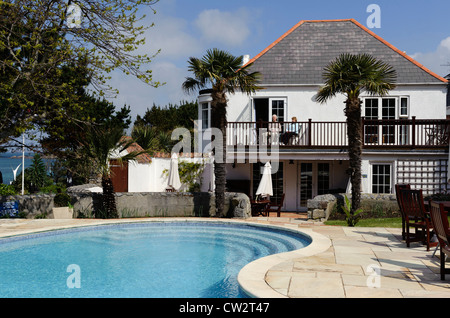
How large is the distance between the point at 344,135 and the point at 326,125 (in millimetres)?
1461

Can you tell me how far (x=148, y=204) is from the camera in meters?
15.5

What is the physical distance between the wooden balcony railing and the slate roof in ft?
8.23

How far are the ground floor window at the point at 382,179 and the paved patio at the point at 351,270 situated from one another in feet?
21.8

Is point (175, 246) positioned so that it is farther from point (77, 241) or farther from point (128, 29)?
point (128, 29)

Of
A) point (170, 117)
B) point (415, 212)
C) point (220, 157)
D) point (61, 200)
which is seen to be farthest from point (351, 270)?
point (170, 117)

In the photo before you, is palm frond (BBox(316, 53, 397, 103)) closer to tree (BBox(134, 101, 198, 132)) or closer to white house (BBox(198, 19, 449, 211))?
white house (BBox(198, 19, 449, 211))

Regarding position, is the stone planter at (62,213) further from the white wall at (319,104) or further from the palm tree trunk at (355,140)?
the palm tree trunk at (355,140)

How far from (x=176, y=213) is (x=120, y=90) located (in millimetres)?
4981

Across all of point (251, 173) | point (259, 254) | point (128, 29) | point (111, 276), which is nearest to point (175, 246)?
point (259, 254)

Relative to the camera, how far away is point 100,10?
12.7m

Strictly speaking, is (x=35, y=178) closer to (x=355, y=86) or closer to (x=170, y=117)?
Answer: (x=355, y=86)

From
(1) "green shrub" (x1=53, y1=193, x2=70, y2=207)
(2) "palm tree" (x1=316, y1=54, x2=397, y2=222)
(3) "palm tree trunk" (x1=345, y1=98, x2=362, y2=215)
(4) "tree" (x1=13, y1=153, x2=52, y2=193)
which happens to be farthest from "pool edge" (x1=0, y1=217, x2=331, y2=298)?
(4) "tree" (x1=13, y1=153, x2=52, y2=193)

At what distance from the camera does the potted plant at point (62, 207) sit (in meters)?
14.6

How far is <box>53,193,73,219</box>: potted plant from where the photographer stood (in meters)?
14.6
